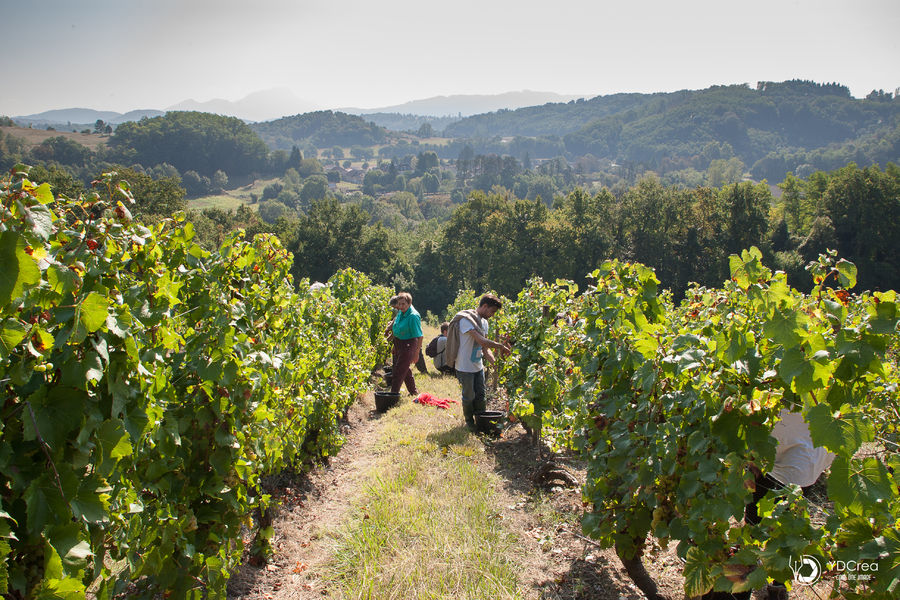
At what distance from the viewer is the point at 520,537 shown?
14.6 ft

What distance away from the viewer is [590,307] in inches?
169

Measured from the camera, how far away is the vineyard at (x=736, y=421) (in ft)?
6.77

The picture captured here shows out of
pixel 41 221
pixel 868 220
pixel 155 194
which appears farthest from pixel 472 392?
pixel 868 220


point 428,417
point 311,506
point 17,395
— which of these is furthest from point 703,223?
point 17,395

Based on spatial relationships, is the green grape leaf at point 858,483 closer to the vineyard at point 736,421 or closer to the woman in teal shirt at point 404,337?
the vineyard at point 736,421

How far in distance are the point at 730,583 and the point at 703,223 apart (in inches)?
1798

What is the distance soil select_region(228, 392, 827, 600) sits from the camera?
12.6 feet

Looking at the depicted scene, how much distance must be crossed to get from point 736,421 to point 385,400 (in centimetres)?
678

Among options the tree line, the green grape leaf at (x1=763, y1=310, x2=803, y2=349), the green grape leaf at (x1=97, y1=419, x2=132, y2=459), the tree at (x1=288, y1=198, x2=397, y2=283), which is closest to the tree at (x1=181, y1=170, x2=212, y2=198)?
the tree at (x1=288, y1=198, x2=397, y2=283)

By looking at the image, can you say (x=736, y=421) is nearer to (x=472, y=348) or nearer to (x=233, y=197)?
(x=472, y=348)

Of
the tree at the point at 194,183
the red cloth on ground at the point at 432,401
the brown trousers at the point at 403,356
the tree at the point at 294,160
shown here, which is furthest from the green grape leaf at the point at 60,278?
the tree at the point at 294,160

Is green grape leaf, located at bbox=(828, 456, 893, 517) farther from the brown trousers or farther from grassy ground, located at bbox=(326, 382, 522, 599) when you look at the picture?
the brown trousers

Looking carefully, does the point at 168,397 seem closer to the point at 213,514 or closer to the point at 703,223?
the point at 213,514

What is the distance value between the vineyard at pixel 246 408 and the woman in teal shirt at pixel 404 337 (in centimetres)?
396
